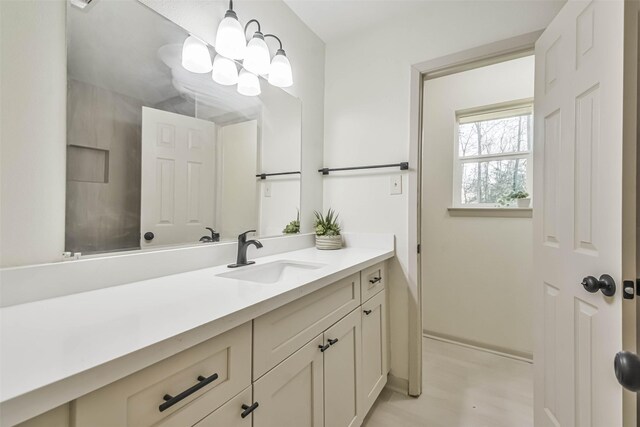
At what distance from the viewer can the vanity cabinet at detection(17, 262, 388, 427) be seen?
1.71 ft

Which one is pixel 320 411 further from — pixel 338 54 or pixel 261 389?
pixel 338 54

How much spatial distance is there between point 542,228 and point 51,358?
5.58 ft

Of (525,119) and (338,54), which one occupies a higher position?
(338,54)

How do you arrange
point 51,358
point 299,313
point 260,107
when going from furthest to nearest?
point 260,107 < point 299,313 < point 51,358

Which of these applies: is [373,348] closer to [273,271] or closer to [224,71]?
[273,271]

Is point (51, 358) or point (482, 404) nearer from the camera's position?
point (51, 358)

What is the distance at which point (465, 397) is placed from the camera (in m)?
1.69

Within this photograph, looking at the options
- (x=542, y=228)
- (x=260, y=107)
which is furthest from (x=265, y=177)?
(x=542, y=228)

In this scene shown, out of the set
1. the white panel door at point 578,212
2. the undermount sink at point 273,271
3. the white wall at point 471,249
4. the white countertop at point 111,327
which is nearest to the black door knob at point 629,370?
the white panel door at point 578,212

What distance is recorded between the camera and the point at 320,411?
104cm

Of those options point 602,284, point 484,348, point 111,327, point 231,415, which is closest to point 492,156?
point 484,348

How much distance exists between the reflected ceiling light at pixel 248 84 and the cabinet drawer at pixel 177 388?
121cm

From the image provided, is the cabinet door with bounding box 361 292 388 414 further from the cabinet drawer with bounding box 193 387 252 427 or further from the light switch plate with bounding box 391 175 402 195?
the cabinet drawer with bounding box 193 387 252 427

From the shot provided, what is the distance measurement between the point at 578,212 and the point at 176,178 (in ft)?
5.08
